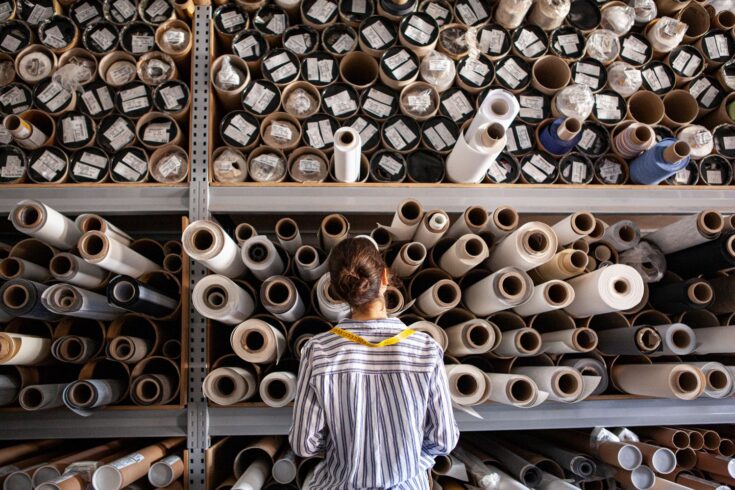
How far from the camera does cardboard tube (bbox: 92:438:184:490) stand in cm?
91

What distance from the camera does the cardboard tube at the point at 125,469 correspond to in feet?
3.00

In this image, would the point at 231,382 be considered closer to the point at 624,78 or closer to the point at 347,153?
the point at 347,153

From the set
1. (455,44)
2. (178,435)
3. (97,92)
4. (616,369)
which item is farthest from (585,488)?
(97,92)

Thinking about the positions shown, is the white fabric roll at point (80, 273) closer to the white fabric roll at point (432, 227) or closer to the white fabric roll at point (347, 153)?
the white fabric roll at point (347, 153)

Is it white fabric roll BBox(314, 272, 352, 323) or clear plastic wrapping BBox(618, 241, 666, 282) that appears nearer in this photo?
white fabric roll BBox(314, 272, 352, 323)

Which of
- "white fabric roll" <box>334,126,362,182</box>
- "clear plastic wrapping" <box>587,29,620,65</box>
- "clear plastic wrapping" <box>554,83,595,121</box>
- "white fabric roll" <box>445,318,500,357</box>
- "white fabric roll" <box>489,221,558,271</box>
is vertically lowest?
"white fabric roll" <box>445,318,500,357</box>

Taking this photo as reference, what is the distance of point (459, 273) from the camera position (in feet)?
3.67

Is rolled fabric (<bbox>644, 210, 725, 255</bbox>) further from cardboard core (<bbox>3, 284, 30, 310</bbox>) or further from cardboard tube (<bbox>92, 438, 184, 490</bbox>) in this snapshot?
cardboard core (<bbox>3, 284, 30, 310</bbox>)

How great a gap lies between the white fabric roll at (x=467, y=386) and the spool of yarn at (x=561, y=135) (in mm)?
701

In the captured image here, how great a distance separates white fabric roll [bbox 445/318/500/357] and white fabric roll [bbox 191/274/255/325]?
538 millimetres

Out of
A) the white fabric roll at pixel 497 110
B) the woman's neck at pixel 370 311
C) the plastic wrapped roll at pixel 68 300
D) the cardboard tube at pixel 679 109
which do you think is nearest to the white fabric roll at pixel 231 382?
the plastic wrapped roll at pixel 68 300

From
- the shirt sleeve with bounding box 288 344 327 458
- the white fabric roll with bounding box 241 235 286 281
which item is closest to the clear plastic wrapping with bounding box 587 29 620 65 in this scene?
the white fabric roll with bounding box 241 235 286 281

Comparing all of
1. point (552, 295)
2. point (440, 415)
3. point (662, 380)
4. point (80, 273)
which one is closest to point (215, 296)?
point (80, 273)

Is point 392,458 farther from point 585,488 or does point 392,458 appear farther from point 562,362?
point 585,488
